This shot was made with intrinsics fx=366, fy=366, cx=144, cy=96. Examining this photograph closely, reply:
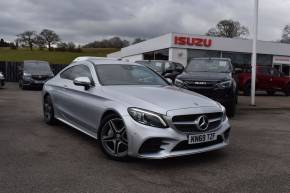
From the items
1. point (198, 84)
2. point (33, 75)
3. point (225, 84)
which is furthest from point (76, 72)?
point (33, 75)

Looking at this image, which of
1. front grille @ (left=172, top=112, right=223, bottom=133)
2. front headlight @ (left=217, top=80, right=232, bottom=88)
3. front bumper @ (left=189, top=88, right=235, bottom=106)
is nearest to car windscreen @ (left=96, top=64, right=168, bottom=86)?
front grille @ (left=172, top=112, right=223, bottom=133)

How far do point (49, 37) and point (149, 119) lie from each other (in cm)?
7459

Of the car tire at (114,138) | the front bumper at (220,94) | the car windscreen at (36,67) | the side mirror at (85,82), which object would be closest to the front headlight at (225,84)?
the front bumper at (220,94)

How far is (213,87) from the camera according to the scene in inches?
377

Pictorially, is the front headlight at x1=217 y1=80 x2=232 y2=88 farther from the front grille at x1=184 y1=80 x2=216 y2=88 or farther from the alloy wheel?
the alloy wheel

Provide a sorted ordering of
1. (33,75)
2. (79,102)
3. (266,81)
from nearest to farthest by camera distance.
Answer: (79,102), (266,81), (33,75)

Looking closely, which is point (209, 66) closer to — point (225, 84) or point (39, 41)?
point (225, 84)

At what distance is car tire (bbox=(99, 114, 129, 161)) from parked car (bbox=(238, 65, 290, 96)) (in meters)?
14.9

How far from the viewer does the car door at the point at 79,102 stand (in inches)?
233

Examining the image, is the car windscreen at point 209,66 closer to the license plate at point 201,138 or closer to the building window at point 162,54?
the license plate at point 201,138

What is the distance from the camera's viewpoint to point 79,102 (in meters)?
6.34

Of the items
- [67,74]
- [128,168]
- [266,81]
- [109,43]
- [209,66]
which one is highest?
[109,43]

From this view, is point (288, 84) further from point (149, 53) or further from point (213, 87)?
point (149, 53)

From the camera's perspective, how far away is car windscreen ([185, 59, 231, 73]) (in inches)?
440
